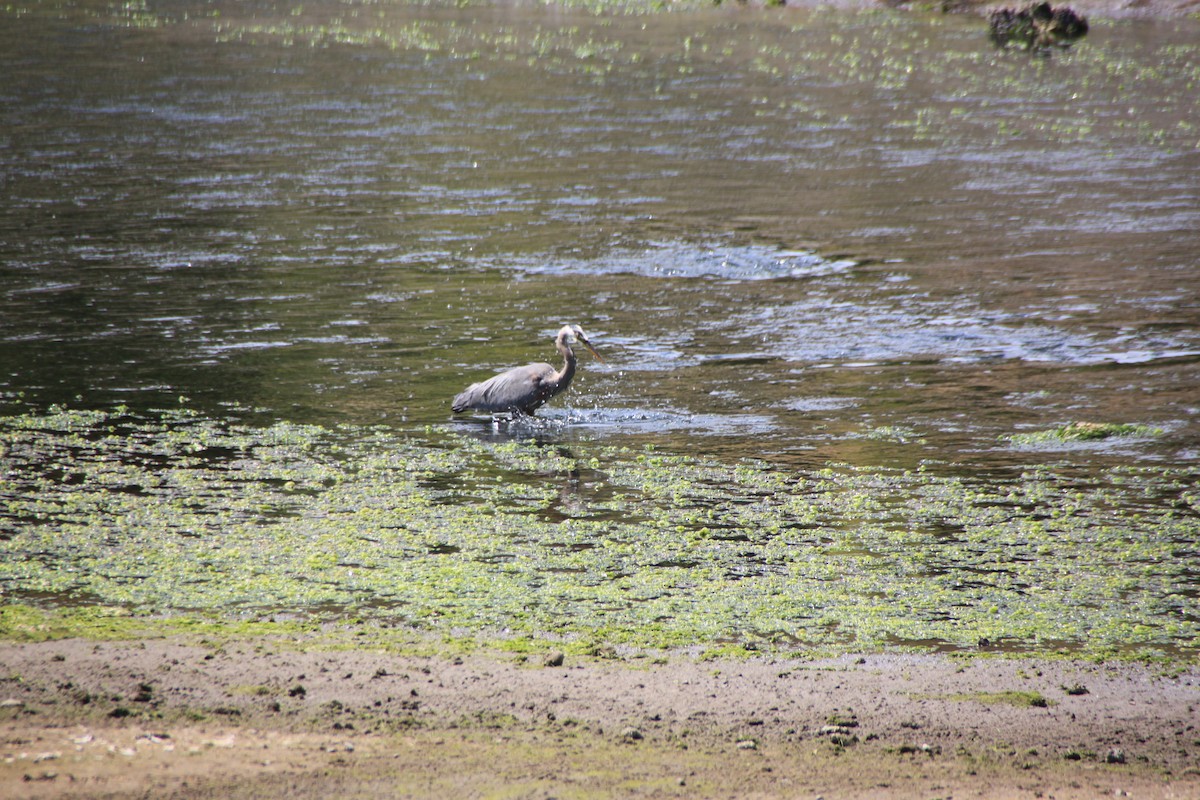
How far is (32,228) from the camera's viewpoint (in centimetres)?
1830

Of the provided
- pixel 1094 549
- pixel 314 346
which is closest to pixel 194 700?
pixel 1094 549

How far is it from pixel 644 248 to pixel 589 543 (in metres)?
9.11

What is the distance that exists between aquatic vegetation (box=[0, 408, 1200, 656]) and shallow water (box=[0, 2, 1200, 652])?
1.62ft

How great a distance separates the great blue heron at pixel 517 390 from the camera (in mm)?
10977

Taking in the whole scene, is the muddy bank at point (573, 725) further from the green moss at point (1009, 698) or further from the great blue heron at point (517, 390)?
the great blue heron at point (517, 390)

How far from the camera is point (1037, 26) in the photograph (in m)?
38.4

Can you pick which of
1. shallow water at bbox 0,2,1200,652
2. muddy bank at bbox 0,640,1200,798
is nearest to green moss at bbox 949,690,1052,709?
muddy bank at bbox 0,640,1200,798

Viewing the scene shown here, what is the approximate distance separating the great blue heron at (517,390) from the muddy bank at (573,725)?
4.55m

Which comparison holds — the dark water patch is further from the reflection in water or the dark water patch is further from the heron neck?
the heron neck

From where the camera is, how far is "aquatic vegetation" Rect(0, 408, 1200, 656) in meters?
7.00

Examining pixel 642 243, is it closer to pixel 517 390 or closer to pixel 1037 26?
pixel 517 390

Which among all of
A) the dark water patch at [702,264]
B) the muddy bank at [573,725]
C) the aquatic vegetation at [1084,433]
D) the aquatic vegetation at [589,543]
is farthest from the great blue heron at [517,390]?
the dark water patch at [702,264]

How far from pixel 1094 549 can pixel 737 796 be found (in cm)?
351

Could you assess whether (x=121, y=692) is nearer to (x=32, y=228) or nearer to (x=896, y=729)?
(x=896, y=729)
